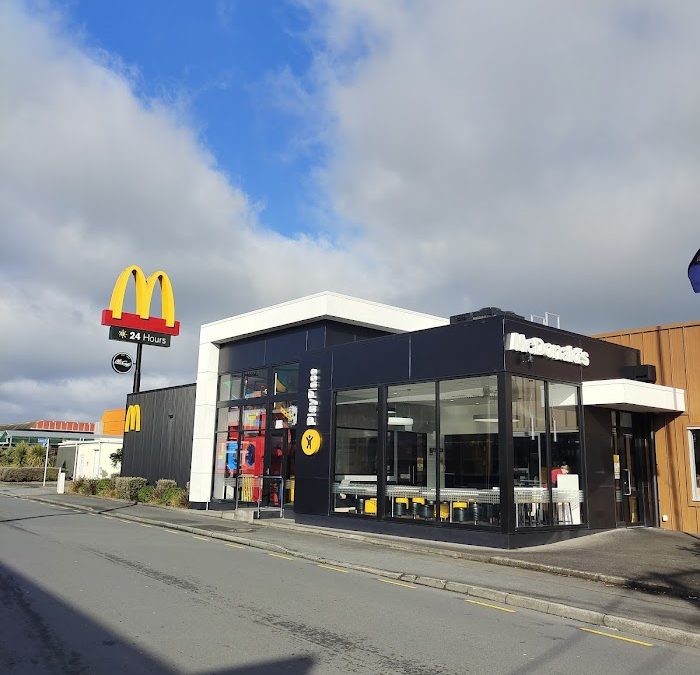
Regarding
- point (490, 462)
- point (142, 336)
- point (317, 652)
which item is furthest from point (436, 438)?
point (142, 336)

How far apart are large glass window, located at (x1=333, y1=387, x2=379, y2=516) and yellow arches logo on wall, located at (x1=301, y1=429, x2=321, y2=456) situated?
66cm

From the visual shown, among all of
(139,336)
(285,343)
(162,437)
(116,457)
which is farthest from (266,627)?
(116,457)

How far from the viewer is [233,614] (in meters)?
7.99

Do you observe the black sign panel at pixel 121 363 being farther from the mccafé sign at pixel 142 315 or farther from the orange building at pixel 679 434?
the orange building at pixel 679 434

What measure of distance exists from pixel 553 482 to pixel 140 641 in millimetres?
11076

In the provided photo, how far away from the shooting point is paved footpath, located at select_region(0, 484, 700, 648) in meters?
8.76

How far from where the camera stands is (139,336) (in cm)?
3506

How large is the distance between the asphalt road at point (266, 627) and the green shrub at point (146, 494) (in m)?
15.9

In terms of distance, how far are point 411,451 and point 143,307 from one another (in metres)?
22.6

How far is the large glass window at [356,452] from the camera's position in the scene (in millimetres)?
17844

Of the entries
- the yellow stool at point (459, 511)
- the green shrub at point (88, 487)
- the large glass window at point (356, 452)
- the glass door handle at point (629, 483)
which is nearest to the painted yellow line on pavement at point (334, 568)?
the yellow stool at point (459, 511)

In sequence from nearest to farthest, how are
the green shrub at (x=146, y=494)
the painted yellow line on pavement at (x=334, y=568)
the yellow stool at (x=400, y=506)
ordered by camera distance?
1. the painted yellow line on pavement at (x=334, y=568)
2. the yellow stool at (x=400, y=506)
3. the green shrub at (x=146, y=494)

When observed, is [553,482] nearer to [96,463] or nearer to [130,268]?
[130,268]

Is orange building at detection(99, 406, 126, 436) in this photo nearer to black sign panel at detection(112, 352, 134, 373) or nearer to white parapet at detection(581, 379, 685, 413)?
black sign panel at detection(112, 352, 134, 373)
